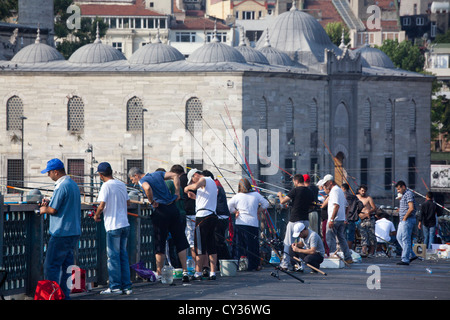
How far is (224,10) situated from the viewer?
12900 cm

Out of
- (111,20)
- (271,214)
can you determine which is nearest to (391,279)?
(271,214)

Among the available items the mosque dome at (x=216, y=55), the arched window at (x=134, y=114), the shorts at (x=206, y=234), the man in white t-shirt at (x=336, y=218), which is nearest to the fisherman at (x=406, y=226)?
the man in white t-shirt at (x=336, y=218)

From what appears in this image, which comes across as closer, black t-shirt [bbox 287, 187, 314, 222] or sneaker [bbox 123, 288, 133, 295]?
sneaker [bbox 123, 288, 133, 295]

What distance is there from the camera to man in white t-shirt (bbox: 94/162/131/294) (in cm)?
1480

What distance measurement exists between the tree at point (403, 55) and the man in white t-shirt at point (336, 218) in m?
83.8

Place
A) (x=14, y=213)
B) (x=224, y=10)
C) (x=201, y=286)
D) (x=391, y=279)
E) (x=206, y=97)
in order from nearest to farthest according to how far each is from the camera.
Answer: (x=14, y=213), (x=201, y=286), (x=391, y=279), (x=206, y=97), (x=224, y=10)

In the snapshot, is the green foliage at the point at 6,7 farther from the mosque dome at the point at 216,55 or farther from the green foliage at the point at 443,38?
the green foliage at the point at 443,38

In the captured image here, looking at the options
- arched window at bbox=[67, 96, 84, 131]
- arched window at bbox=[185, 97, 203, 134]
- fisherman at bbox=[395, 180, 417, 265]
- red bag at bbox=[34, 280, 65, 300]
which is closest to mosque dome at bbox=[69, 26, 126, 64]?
arched window at bbox=[67, 96, 84, 131]

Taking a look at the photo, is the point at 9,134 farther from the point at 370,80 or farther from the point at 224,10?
the point at 224,10

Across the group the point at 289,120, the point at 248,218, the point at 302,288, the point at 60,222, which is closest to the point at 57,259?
the point at 60,222

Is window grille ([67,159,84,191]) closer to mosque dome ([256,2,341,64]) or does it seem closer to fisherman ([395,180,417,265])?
mosque dome ([256,2,341,64])

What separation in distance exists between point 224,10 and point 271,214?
109 m

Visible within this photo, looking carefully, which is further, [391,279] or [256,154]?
[256,154]

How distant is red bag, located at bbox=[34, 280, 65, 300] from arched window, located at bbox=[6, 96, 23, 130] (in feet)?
159
